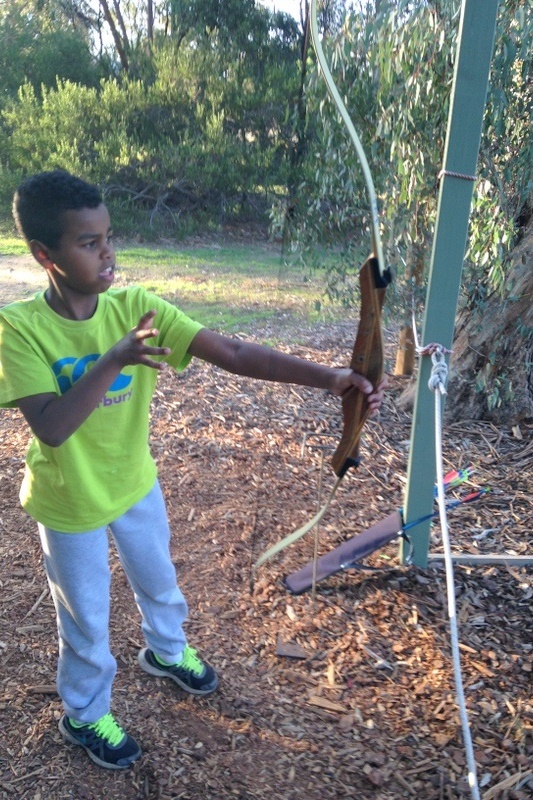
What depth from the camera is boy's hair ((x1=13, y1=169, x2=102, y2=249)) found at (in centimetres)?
156

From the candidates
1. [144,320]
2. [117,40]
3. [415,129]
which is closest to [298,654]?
[144,320]

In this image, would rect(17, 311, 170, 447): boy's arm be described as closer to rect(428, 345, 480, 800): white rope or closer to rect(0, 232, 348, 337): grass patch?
rect(428, 345, 480, 800): white rope

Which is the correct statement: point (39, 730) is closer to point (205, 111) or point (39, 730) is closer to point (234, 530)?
point (234, 530)

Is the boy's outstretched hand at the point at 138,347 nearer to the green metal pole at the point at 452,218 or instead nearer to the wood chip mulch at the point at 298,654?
the wood chip mulch at the point at 298,654

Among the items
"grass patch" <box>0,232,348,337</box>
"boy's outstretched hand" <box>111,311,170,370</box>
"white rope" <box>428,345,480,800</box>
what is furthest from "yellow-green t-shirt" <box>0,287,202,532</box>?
"grass patch" <box>0,232,348,337</box>

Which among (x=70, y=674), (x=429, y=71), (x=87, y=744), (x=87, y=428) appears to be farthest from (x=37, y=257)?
(x=429, y=71)

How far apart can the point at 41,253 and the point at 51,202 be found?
12 centimetres

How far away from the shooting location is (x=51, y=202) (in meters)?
1.56

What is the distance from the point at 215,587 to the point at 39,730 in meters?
0.82

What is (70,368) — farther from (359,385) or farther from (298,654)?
(298,654)

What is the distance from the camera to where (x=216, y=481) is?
135 inches

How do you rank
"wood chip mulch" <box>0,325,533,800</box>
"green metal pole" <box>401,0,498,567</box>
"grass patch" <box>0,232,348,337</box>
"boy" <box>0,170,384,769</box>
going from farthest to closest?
1. "grass patch" <box>0,232,348,337</box>
2. "green metal pole" <box>401,0,498,567</box>
3. "wood chip mulch" <box>0,325,533,800</box>
4. "boy" <box>0,170,384,769</box>

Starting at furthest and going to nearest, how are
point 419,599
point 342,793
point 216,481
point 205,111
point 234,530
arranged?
point 205,111 → point 216,481 → point 234,530 → point 419,599 → point 342,793

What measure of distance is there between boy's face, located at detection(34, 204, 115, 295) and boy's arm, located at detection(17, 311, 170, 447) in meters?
0.24
